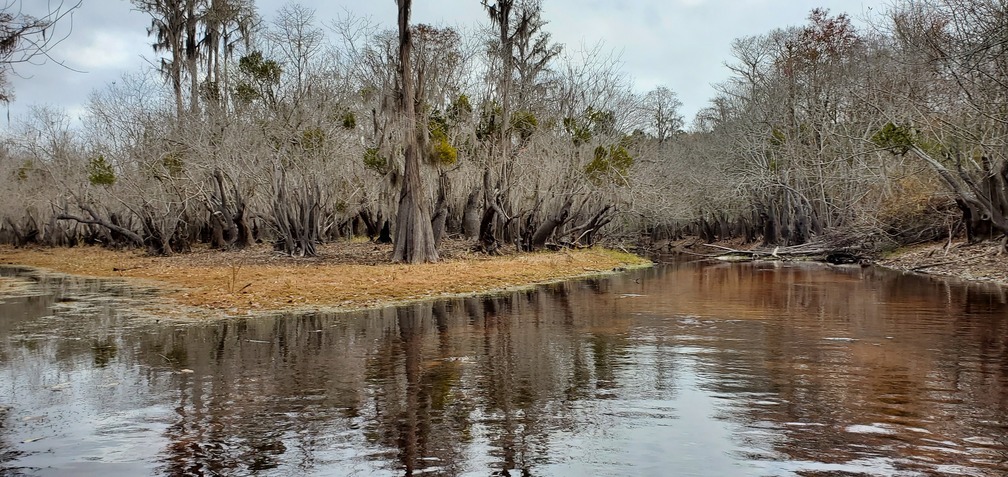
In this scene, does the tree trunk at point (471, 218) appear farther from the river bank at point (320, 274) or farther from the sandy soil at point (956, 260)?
the sandy soil at point (956, 260)

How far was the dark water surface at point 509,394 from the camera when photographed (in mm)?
5430

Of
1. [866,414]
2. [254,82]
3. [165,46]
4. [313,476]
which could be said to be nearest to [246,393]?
[313,476]

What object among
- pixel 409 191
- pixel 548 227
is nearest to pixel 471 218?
pixel 548 227

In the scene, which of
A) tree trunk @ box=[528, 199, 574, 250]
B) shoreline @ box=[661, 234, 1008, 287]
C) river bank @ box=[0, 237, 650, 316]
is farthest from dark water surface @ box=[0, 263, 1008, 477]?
tree trunk @ box=[528, 199, 574, 250]

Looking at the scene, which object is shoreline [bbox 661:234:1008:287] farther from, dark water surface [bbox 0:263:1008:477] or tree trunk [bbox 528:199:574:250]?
tree trunk [bbox 528:199:574:250]

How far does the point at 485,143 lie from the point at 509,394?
24.5 metres

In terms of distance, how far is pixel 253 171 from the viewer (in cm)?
3092

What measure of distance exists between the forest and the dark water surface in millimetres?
13638

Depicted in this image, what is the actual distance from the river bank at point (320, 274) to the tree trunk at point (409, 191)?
817 mm

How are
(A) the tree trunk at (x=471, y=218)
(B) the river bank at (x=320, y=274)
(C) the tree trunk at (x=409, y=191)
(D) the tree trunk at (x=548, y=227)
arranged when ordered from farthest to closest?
(A) the tree trunk at (x=471, y=218) → (D) the tree trunk at (x=548, y=227) → (C) the tree trunk at (x=409, y=191) → (B) the river bank at (x=320, y=274)

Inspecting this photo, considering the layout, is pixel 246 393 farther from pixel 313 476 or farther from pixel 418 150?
pixel 418 150

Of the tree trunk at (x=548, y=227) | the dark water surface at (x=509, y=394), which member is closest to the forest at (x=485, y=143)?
the tree trunk at (x=548, y=227)

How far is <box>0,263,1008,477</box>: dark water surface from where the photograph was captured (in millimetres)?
5430

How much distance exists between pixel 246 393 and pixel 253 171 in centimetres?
2502
